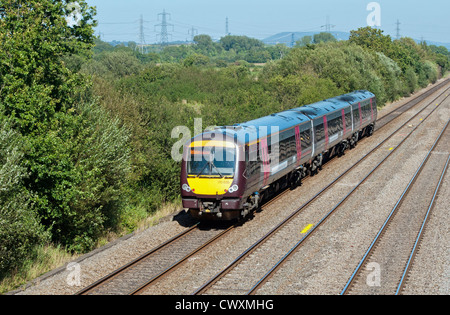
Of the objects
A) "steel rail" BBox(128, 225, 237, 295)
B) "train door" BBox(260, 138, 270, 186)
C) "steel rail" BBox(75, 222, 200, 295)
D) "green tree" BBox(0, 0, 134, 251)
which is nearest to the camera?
"steel rail" BBox(128, 225, 237, 295)

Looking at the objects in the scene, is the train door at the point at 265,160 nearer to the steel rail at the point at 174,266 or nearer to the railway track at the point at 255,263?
the railway track at the point at 255,263

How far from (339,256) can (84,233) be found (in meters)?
7.35

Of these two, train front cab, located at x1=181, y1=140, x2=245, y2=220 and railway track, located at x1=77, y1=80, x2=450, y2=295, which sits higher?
train front cab, located at x1=181, y1=140, x2=245, y2=220

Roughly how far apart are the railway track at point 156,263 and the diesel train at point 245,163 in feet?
2.44

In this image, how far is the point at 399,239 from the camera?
1530 centimetres

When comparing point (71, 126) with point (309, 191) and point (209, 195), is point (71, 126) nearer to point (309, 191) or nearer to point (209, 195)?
point (209, 195)

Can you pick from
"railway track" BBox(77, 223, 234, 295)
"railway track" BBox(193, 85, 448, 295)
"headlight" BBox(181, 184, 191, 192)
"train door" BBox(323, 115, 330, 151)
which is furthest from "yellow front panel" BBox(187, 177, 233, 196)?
"train door" BBox(323, 115, 330, 151)

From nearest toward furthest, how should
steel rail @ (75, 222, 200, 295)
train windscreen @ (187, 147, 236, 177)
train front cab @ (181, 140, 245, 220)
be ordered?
steel rail @ (75, 222, 200, 295) < train front cab @ (181, 140, 245, 220) < train windscreen @ (187, 147, 236, 177)

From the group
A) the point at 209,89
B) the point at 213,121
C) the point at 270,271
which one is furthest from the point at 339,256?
the point at 209,89

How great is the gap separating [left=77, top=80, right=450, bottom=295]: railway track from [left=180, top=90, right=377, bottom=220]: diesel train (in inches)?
29.3

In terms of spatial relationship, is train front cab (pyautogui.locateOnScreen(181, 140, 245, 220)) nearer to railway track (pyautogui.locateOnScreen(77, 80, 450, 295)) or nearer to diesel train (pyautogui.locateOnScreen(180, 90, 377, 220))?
diesel train (pyautogui.locateOnScreen(180, 90, 377, 220))

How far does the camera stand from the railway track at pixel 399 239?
12024 millimetres

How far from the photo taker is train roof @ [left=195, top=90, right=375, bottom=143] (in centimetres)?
1694

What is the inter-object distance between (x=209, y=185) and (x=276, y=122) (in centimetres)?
495
